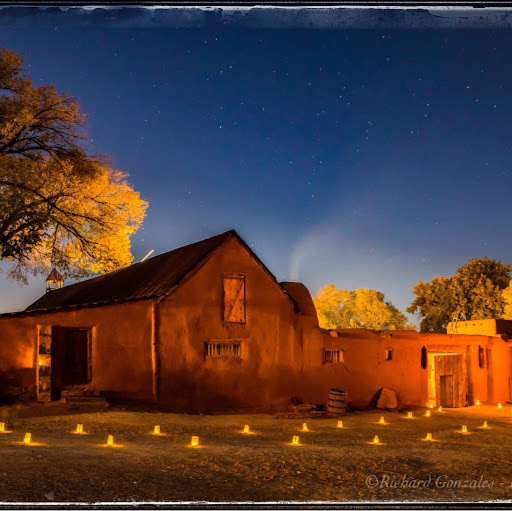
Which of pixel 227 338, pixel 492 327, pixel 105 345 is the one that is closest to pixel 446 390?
pixel 492 327

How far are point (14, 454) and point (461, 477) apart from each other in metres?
7.42

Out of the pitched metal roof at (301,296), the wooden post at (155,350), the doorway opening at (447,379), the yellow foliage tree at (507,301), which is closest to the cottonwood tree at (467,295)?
the yellow foliage tree at (507,301)

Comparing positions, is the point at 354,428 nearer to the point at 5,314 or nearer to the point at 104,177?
the point at 5,314

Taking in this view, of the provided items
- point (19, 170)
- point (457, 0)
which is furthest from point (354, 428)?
point (19, 170)

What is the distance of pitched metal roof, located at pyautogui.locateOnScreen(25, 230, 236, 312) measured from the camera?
64.2ft

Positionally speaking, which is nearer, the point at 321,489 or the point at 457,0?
the point at 457,0

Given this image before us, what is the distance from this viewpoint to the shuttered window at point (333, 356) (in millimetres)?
21859

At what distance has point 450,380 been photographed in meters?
25.6

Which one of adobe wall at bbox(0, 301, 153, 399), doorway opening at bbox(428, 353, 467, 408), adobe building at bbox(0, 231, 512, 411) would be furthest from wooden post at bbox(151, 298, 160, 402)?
doorway opening at bbox(428, 353, 467, 408)

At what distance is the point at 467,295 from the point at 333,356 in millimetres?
32338

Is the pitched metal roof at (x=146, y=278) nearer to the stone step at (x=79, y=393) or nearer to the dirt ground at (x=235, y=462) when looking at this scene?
the stone step at (x=79, y=393)

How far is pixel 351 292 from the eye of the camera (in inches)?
2258

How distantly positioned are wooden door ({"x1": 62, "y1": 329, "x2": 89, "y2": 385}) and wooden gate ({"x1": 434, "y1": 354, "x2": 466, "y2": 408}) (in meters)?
14.9

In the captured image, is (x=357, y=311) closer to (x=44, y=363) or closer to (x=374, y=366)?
(x=374, y=366)
